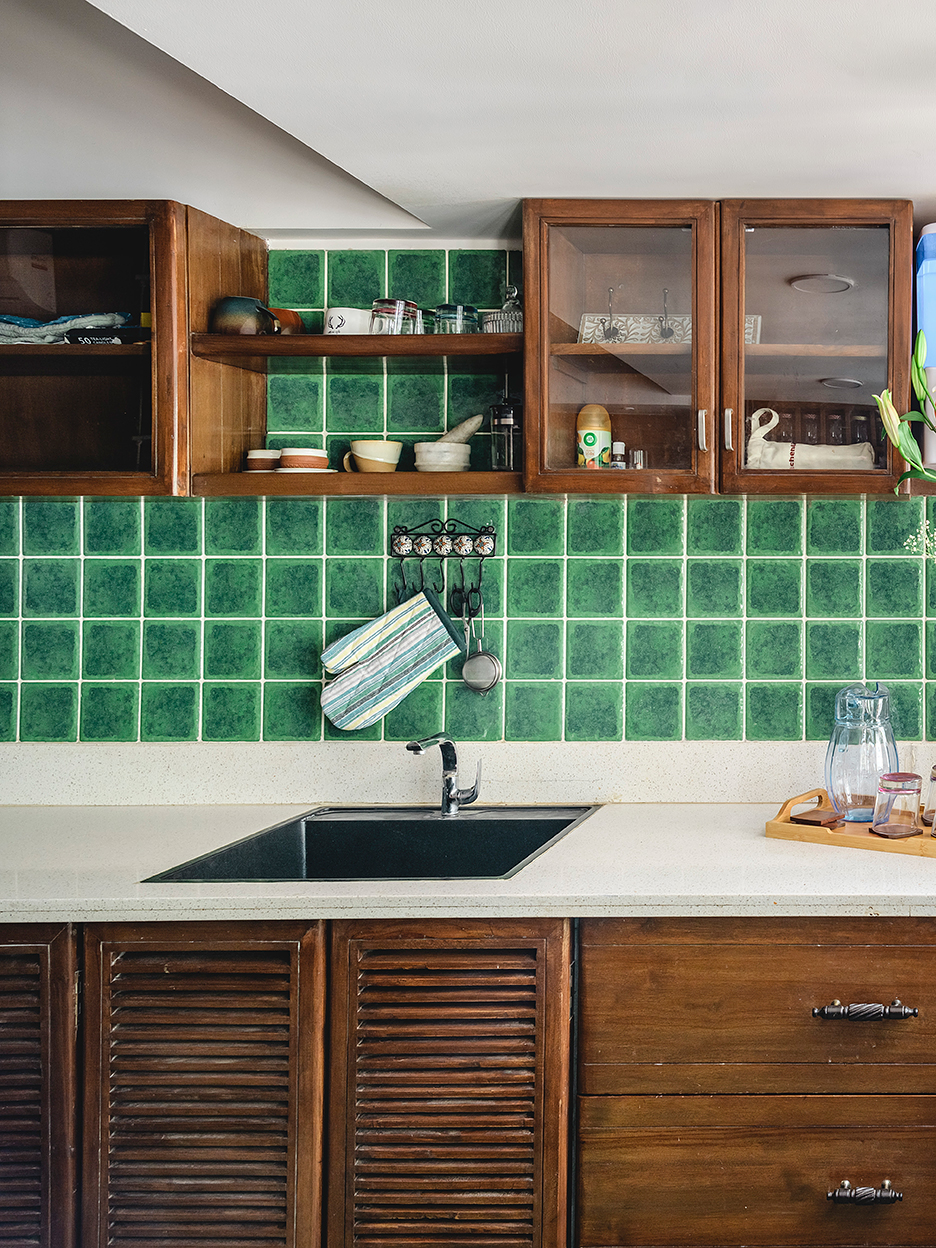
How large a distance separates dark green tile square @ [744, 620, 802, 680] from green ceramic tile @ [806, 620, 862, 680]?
0.03 meters

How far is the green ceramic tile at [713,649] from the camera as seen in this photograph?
2.13 meters

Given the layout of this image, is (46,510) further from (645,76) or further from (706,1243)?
(706,1243)

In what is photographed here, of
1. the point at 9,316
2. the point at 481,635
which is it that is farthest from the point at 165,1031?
the point at 9,316

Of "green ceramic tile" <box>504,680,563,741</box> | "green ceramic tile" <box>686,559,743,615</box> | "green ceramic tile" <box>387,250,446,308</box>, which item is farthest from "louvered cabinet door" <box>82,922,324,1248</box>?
"green ceramic tile" <box>387,250,446,308</box>

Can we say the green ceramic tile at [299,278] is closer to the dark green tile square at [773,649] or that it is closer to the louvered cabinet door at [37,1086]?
the dark green tile square at [773,649]

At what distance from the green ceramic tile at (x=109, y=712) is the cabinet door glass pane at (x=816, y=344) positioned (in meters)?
1.41

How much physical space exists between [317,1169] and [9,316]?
160 centimetres

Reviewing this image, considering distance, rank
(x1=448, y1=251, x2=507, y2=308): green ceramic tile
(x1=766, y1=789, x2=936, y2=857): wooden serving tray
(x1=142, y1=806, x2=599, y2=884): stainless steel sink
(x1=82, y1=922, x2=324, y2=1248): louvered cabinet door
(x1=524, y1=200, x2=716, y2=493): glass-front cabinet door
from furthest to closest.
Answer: (x1=448, y1=251, x2=507, y2=308): green ceramic tile, (x1=142, y1=806, x2=599, y2=884): stainless steel sink, (x1=524, y1=200, x2=716, y2=493): glass-front cabinet door, (x1=766, y1=789, x2=936, y2=857): wooden serving tray, (x1=82, y1=922, x2=324, y2=1248): louvered cabinet door

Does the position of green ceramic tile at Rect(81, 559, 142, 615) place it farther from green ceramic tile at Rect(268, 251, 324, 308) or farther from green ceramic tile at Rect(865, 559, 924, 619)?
green ceramic tile at Rect(865, 559, 924, 619)

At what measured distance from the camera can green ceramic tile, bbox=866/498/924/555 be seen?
2.12 metres

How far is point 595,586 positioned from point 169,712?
0.99 meters

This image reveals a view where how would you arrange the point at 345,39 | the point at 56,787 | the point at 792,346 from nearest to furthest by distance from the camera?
the point at 345,39
the point at 792,346
the point at 56,787

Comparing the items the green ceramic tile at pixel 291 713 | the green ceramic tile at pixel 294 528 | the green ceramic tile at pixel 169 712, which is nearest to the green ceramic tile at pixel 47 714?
the green ceramic tile at pixel 169 712

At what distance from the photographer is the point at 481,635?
214cm
